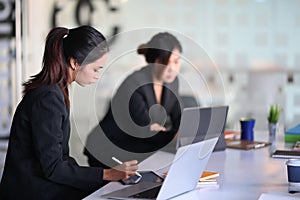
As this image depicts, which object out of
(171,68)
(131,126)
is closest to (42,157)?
(131,126)

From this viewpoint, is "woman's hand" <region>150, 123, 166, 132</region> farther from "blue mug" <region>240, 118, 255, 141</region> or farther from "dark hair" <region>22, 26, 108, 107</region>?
"dark hair" <region>22, 26, 108, 107</region>

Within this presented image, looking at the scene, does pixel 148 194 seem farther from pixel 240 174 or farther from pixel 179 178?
pixel 240 174

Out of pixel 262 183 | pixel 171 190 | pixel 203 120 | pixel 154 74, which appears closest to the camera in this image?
pixel 171 190

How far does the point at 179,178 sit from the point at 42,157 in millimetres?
551

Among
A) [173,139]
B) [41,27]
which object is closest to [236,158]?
[173,139]

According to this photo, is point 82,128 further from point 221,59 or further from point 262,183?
point 262,183

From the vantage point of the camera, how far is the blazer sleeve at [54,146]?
2.07 metres

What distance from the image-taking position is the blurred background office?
4996mm

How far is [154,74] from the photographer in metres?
3.39

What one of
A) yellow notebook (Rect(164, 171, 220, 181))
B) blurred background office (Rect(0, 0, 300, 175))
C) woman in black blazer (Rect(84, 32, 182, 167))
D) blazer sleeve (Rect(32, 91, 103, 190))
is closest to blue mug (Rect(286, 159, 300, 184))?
yellow notebook (Rect(164, 171, 220, 181))

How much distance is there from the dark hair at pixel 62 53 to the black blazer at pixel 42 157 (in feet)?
0.19

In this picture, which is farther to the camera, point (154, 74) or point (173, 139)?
point (154, 74)

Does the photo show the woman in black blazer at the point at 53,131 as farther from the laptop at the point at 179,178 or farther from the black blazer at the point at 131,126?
the black blazer at the point at 131,126

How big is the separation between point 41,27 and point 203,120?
118 inches
